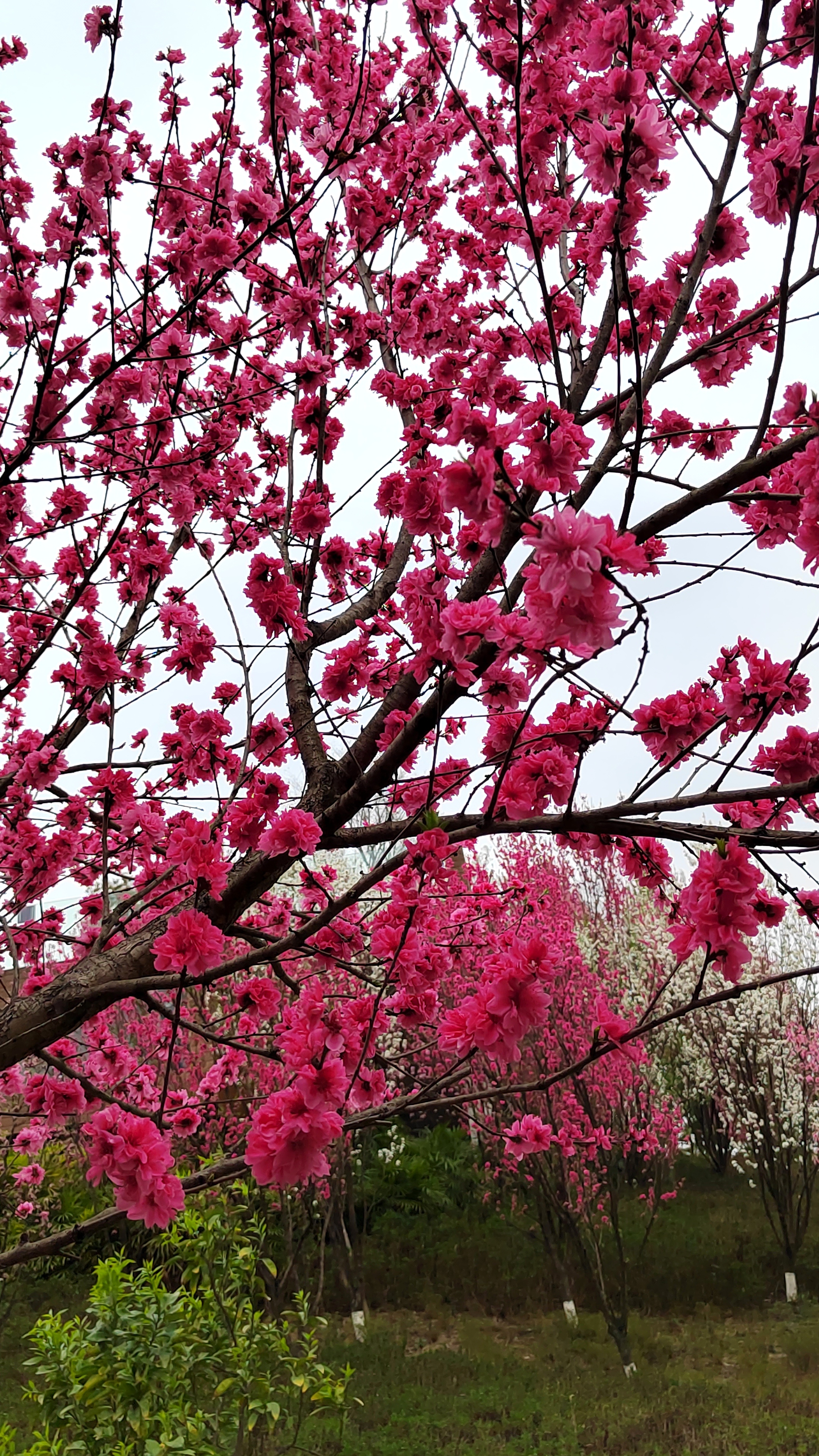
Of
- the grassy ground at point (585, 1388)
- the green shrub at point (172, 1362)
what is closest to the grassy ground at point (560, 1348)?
the grassy ground at point (585, 1388)

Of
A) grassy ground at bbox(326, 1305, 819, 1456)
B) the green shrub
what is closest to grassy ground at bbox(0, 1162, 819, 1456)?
grassy ground at bbox(326, 1305, 819, 1456)

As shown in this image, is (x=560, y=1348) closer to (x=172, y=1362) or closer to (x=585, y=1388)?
(x=585, y=1388)

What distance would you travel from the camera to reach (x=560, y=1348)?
8.81m

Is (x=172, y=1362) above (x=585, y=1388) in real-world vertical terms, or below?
above

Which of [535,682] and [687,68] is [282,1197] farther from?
[687,68]

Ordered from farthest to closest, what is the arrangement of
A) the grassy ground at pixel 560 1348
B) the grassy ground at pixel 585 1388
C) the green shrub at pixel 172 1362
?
the grassy ground at pixel 560 1348, the grassy ground at pixel 585 1388, the green shrub at pixel 172 1362

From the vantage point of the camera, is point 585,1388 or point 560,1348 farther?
point 560,1348

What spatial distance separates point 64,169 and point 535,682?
9.06ft

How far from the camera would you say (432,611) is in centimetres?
229

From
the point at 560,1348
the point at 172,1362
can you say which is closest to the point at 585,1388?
the point at 560,1348

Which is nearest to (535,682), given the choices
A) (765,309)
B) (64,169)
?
(765,309)

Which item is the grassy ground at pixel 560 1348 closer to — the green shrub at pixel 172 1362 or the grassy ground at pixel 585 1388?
the grassy ground at pixel 585 1388

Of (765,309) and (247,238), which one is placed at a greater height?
(247,238)

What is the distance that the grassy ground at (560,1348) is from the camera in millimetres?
6875
